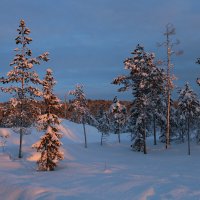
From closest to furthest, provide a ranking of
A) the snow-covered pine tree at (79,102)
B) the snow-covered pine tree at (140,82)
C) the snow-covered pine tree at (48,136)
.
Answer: the snow-covered pine tree at (48,136) < the snow-covered pine tree at (140,82) < the snow-covered pine tree at (79,102)

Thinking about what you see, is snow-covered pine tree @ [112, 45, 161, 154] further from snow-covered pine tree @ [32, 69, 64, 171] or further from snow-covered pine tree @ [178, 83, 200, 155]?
snow-covered pine tree @ [32, 69, 64, 171]

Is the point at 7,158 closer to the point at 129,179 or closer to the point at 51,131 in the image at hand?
the point at 51,131

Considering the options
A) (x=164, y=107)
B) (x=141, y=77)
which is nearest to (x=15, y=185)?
(x=141, y=77)

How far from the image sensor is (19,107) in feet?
129

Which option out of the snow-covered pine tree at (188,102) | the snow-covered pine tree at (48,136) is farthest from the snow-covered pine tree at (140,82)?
the snow-covered pine tree at (48,136)

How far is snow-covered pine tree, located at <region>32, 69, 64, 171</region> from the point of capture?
30859mm

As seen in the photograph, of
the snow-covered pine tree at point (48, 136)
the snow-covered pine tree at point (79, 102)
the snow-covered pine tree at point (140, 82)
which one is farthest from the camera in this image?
the snow-covered pine tree at point (79, 102)

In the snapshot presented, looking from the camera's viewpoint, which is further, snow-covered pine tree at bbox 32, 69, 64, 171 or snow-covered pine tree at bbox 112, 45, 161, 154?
snow-covered pine tree at bbox 112, 45, 161, 154

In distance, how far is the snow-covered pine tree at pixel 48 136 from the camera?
3086cm

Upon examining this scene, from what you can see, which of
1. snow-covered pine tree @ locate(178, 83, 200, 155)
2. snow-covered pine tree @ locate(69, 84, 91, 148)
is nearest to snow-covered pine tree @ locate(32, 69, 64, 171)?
snow-covered pine tree @ locate(178, 83, 200, 155)

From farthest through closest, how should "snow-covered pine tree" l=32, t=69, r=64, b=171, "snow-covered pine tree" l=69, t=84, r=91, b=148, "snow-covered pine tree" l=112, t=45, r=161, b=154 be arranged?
"snow-covered pine tree" l=69, t=84, r=91, b=148, "snow-covered pine tree" l=112, t=45, r=161, b=154, "snow-covered pine tree" l=32, t=69, r=64, b=171

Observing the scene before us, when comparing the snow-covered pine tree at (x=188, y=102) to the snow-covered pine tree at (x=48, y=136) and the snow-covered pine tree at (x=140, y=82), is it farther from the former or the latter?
the snow-covered pine tree at (x=48, y=136)

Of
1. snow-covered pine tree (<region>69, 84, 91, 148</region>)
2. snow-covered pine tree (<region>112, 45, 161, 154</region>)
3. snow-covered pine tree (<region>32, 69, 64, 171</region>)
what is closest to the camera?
snow-covered pine tree (<region>32, 69, 64, 171</region>)

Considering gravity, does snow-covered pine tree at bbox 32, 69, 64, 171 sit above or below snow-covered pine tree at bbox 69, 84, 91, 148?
below
